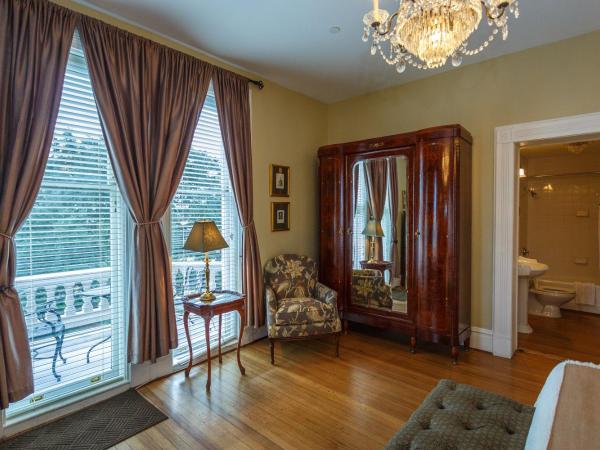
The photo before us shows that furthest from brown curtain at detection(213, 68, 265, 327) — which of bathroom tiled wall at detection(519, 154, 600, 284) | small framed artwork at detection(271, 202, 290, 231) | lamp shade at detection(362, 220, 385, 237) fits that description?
bathroom tiled wall at detection(519, 154, 600, 284)

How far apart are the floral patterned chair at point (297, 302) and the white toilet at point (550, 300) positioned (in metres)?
3.15

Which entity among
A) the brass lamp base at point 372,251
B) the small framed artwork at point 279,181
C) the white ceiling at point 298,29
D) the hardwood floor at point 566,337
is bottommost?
the hardwood floor at point 566,337

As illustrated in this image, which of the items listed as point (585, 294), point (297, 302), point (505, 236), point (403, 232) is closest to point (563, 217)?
point (585, 294)

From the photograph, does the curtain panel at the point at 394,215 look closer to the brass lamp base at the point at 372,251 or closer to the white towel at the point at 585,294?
the brass lamp base at the point at 372,251

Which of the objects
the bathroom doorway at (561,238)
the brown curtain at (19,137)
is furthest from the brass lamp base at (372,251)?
the brown curtain at (19,137)

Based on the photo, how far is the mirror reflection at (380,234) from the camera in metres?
3.36

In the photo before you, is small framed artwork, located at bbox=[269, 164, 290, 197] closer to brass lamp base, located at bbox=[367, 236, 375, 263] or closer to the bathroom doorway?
brass lamp base, located at bbox=[367, 236, 375, 263]

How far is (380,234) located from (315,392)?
167 centimetres

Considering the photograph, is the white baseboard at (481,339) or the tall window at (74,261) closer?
the tall window at (74,261)

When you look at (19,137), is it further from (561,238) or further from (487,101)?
(561,238)

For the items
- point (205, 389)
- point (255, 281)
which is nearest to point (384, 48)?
point (255, 281)

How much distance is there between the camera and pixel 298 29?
8.96 feet

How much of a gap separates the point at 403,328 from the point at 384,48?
8.73ft

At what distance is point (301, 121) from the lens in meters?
4.11
